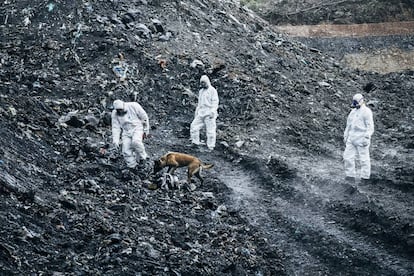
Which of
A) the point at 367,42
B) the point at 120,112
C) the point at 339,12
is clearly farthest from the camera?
the point at 339,12

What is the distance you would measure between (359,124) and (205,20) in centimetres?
832

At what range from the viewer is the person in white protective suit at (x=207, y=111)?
496 inches

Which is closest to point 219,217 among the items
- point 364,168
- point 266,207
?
point 266,207

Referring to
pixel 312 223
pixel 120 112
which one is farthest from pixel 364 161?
pixel 120 112

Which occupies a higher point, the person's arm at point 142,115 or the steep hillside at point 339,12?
the steep hillside at point 339,12

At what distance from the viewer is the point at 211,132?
1270cm

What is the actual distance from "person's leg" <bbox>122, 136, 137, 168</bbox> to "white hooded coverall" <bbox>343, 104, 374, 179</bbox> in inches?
144

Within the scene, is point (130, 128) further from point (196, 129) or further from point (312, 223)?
point (312, 223)

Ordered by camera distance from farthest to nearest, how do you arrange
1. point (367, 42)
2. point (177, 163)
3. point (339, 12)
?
point (339, 12) < point (367, 42) < point (177, 163)

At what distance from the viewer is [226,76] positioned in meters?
15.6

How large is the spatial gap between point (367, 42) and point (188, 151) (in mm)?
12489

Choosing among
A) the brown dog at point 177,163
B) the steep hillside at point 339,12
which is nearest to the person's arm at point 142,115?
the brown dog at point 177,163

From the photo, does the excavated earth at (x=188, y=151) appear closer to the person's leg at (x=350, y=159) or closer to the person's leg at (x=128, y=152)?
the person's leg at (x=128, y=152)

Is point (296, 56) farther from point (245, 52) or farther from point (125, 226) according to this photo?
point (125, 226)
